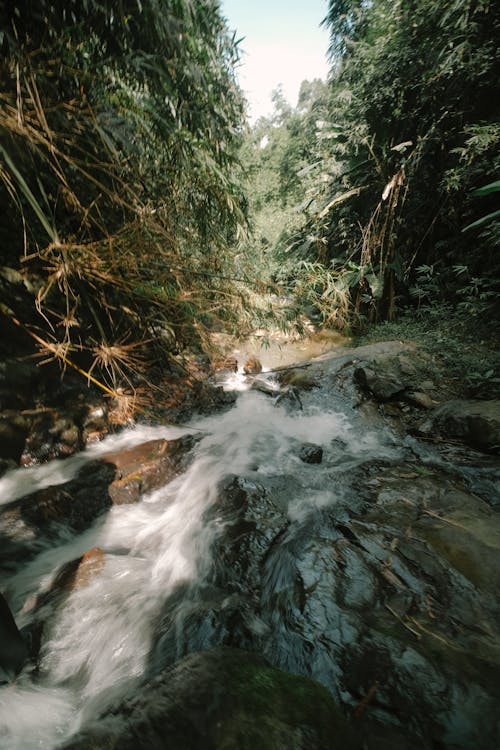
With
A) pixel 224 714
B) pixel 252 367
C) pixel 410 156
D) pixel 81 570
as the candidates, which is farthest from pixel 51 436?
pixel 410 156

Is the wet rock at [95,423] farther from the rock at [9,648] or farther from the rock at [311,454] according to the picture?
the rock at [311,454]

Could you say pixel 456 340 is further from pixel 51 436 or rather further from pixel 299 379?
pixel 51 436

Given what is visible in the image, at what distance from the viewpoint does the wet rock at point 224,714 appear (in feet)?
2.65

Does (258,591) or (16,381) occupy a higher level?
(16,381)

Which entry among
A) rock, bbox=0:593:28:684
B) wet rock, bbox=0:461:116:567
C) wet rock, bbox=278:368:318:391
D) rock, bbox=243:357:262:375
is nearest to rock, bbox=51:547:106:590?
wet rock, bbox=0:461:116:567

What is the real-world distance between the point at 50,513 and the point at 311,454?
270cm

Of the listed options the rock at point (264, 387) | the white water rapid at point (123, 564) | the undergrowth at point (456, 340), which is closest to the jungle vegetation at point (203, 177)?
the undergrowth at point (456, 340)

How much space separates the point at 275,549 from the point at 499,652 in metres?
1.30

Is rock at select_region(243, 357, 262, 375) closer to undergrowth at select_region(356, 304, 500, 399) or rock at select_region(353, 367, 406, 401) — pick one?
rock at select_region(353, 367, 406, 401)

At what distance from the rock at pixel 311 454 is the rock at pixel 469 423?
136 centimetres

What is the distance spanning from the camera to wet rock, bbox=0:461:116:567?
91.0 inches

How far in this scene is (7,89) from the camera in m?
2.03

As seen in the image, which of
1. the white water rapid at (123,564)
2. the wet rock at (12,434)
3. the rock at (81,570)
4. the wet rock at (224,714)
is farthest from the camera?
the wet rock at (12,434)

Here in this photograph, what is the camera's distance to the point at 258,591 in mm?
1953
